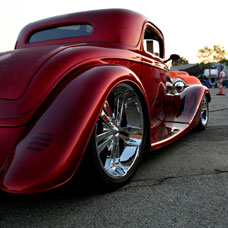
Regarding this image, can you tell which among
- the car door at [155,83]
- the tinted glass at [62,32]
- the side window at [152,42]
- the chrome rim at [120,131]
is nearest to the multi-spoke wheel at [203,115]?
the car door at [155,83]

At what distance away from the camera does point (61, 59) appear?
175 centimetres

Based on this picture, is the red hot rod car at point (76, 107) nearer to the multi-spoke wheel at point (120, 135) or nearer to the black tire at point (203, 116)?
the multi-spoke wheel at point (120, 135)

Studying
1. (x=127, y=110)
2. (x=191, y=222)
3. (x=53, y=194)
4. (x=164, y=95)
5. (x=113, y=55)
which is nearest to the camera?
(x=191, y=222)

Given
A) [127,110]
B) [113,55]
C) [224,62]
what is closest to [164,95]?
[127,110]

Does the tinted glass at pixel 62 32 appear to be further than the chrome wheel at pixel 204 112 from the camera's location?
No

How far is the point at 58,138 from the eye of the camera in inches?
57.4

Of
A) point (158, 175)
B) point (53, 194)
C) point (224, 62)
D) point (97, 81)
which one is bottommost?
point (224, 62)

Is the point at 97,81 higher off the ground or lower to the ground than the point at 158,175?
higher

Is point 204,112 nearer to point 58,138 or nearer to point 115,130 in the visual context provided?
point 115,130

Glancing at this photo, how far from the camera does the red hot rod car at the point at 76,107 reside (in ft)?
4.67

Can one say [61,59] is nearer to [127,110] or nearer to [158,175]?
[127,110]

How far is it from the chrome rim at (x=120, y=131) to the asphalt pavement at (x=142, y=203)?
184 millimetres

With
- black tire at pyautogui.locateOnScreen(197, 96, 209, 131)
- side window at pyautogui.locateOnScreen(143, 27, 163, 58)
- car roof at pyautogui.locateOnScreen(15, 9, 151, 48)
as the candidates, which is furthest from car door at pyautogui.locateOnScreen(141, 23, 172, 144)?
black tire at pyautogui.locateOnScreen(197, 96, 209, 131)

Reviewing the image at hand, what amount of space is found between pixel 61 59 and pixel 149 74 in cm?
142
